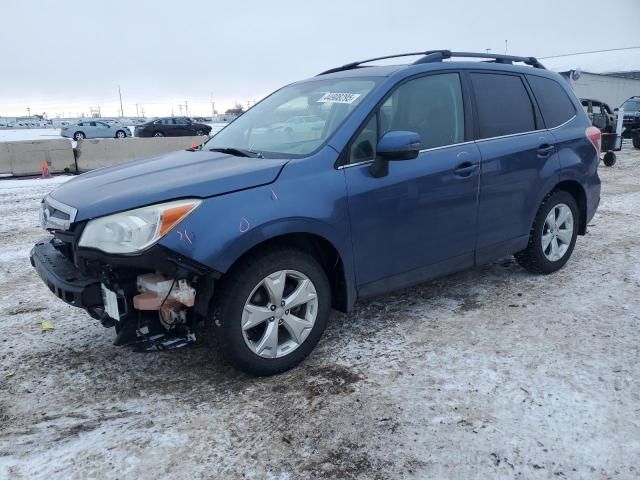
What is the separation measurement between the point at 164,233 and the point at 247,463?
1.17 meters

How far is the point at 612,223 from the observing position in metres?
7.05

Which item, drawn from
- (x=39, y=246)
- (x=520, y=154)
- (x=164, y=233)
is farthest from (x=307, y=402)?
(x=520, y=154)

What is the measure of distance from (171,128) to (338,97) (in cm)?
3048

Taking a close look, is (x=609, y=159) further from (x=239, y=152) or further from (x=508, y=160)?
(x=239, y=152)

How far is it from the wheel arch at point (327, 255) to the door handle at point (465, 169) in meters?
1.14

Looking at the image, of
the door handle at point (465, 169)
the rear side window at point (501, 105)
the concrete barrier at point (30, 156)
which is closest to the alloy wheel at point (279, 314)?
the door handle at point (465, 169)

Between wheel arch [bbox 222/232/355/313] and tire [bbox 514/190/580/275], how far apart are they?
2.08 meters

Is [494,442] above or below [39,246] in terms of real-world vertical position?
below

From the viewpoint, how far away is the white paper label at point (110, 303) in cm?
285

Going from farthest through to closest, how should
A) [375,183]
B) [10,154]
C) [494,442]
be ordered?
[10,154] → [375,183] → [494,442]

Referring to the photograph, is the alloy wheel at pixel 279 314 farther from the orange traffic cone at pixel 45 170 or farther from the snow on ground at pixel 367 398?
the orange traffic cone at pixel 45 170

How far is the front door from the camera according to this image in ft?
11.3

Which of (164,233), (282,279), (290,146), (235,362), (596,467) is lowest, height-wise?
(596,467)

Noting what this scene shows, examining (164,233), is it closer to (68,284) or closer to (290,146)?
(68,284)
